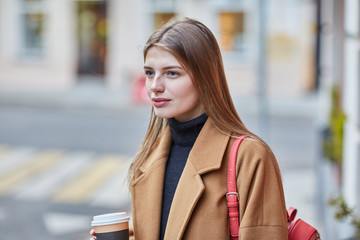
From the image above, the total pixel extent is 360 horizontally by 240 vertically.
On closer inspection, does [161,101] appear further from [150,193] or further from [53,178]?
[53,178]

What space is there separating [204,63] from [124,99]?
1668cm

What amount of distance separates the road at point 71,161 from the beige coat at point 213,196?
1.18 metres

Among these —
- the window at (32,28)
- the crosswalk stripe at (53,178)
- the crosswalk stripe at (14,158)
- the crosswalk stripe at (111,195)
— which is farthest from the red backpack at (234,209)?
the window at (32,28)

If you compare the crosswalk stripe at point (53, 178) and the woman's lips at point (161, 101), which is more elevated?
the woman's lips at point (161, 101)

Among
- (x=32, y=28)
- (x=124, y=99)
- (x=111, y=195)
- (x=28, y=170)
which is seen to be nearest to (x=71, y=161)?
(x=28, y=170)

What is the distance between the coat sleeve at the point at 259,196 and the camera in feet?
6.70

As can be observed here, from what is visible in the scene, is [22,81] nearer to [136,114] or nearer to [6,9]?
[6,9]

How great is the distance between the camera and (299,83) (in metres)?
20.0

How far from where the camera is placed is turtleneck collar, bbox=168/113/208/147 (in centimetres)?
229

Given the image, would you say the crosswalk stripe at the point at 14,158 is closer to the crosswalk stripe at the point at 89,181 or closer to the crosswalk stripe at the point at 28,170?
the crosswalk stripe at the point at 28,170

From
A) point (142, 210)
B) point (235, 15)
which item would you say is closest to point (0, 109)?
point (235, 15)

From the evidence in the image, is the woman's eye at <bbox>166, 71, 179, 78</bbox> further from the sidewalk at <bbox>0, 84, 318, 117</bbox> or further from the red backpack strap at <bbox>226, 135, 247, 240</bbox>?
the sidewalk at <bbox>0, 84, 318, 117</bbox>

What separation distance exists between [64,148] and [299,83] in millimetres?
10659

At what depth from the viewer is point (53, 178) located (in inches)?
357
